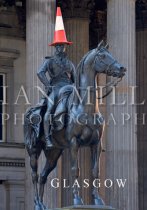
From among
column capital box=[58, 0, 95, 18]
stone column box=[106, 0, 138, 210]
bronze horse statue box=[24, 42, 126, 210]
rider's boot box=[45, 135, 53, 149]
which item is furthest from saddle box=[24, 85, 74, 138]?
column capital box=[58, 0, 95, 18]

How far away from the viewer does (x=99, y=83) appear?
180ft

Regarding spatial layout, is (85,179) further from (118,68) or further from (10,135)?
(118,68)

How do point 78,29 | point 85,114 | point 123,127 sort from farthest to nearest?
1. point 78,29
2. point 123,127
3. point 85,114

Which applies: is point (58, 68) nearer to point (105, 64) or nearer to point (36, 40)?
point (105, 64)

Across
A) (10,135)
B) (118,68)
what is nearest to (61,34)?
(118,68)

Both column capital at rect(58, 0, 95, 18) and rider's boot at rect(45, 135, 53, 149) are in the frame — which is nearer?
rider's boot at rect(45, 135, 53, 149)

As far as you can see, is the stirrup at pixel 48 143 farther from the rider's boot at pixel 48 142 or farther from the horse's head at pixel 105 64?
the horse's head at pixel 105 64

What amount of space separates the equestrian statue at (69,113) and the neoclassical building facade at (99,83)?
1209 centimetres

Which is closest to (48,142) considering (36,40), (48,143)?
(48,143)

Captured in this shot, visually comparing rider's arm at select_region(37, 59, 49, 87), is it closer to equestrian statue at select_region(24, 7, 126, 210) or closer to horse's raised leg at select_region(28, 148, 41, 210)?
equestrian statue at select_region(24, 7, 126, 210)

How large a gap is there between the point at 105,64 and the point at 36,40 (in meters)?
14.7

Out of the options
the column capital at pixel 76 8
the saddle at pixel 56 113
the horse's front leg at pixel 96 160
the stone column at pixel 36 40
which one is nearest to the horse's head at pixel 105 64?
the saddle at pixel 56 113

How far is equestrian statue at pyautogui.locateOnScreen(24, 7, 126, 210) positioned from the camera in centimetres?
3381

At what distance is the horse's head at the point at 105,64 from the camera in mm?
33750
